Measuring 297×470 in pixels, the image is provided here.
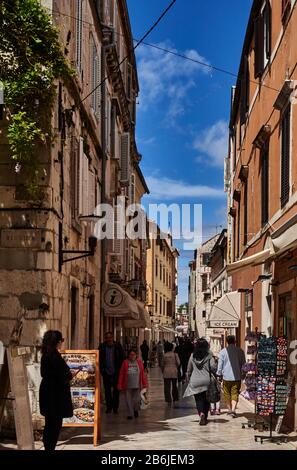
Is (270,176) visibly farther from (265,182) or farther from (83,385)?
(83,385)

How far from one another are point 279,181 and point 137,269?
91.0 ft

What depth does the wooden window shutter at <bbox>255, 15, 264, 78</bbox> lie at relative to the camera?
18328 millimetres

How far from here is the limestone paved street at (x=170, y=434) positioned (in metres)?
11.0

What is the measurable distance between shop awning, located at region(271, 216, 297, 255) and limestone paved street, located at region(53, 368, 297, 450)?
2.92 metres

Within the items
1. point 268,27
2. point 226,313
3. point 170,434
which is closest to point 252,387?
point 170,434

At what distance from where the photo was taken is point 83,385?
11.3 meters

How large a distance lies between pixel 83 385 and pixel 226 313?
13346 mm

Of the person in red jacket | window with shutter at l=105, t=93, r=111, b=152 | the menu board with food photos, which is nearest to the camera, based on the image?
the menu board with food photos

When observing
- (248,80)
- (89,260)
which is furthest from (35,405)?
(248,80)

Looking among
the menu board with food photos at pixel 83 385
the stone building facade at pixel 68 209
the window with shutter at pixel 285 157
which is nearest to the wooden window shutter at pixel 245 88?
the stone building facade at pixel 68 209

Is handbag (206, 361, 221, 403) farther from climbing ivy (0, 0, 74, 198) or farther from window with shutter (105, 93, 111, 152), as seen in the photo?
window with shutter (105, 93, 111, 152)

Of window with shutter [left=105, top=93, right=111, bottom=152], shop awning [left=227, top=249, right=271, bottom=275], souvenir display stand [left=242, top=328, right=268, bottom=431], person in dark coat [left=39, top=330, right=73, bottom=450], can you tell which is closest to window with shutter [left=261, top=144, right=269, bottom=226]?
shop awning [left=227, top=249, right=271, bottom=275]

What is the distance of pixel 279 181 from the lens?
50.6ft

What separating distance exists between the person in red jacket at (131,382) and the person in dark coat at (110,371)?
1008 millimetres
